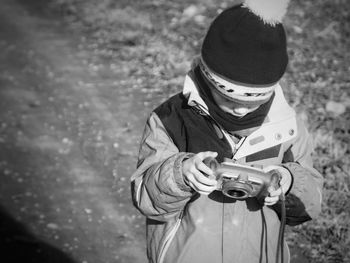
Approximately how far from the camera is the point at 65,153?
425cm

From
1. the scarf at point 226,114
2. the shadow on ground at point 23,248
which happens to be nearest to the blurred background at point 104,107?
the shadow on ground at point 23,248

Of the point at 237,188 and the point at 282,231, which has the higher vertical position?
the point at 237,188

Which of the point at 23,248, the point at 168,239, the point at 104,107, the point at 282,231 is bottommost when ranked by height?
the point at 23,248

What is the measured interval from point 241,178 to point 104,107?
3.25 meters

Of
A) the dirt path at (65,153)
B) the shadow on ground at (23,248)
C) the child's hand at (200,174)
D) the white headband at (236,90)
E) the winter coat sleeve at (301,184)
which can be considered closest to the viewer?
the child's hand at (200,174)

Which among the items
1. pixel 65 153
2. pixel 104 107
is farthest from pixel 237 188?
pixel 104 107

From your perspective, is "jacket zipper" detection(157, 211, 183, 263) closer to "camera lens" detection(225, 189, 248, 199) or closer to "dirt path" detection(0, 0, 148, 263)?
"camera lens" detection(225, 189, 248, 199)

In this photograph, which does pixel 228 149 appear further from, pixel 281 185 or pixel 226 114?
pixel 281 185

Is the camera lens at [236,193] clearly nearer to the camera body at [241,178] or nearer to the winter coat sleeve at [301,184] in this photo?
the camera body at [241,178]

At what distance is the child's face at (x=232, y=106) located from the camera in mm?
1839

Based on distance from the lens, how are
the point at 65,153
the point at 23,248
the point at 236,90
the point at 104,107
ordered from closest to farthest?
the point at 236,90, the point at 23,248, the point at 65,153, the point at 104,107

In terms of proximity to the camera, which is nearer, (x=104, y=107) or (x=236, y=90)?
(x=236, y=90)

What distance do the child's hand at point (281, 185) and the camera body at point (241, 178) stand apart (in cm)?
2

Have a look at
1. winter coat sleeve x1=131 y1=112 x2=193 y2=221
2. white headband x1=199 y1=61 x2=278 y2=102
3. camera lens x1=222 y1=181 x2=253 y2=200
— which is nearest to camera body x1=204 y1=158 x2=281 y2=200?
camera lens x1=222 y1=181 x2=253 y2=200
